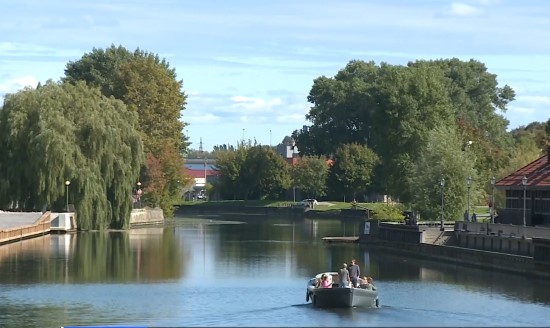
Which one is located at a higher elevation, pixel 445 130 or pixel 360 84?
pixel 360 84

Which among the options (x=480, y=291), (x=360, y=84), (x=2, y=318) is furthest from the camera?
(x=360, y=84)

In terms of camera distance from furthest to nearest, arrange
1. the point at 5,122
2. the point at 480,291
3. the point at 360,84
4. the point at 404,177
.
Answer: the point at 360,84, the point at 404,177, the point at 5,122, the point at 480,291

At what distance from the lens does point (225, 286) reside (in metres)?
55.8

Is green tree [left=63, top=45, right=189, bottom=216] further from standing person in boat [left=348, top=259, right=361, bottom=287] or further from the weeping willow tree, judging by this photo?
→ standing person in boat [left=348, top=259, right=361, bottom=287]

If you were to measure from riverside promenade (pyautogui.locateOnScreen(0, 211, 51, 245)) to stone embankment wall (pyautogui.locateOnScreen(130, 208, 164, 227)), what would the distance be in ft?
56.3

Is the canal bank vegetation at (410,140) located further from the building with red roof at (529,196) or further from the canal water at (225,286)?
the canal water at (225,286)

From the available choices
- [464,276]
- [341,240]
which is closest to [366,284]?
[464,276]

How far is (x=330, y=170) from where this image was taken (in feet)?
515

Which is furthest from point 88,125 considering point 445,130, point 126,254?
point 445,130

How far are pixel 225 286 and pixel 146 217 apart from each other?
58306 millimetres

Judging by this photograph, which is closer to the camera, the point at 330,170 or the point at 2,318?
the point at 2,318

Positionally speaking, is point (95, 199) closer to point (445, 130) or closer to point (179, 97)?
point (445, 130)

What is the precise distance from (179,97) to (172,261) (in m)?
58.5

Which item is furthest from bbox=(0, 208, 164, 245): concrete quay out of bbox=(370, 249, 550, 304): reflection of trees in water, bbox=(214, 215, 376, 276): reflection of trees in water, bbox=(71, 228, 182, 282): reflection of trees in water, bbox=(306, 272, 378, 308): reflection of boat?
bbox=(306, 272, 378, 308): reflection of boat
